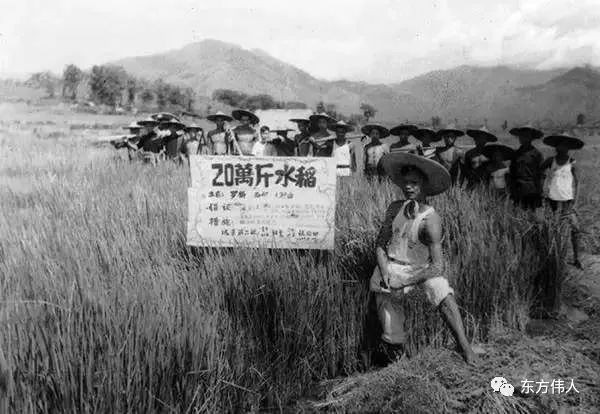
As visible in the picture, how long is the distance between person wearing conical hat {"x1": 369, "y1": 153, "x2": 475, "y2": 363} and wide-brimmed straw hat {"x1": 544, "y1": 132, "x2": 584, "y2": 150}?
2.51 m

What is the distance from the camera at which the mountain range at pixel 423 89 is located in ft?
142

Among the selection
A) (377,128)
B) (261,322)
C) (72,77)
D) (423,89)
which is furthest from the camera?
(423,89)

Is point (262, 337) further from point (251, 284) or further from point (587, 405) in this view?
point (587, 405)

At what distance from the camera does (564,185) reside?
15.4 ft

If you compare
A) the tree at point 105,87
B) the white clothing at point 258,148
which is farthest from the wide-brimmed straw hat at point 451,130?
the tree at point 105,87

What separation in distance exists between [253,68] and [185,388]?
16438cm

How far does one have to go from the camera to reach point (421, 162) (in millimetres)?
2582

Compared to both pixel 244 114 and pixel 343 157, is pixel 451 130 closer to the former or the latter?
pixel 343 157

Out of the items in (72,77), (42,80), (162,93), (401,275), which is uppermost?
(42,80)

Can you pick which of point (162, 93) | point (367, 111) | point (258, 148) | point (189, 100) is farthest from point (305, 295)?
point (162, 93)

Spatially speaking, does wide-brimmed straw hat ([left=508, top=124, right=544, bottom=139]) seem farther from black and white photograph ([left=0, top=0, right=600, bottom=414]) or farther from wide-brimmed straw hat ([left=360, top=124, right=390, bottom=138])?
wide-brimmed straw hat ([left=360, top=124, right=390, bottom=138])

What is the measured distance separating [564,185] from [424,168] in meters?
2.77

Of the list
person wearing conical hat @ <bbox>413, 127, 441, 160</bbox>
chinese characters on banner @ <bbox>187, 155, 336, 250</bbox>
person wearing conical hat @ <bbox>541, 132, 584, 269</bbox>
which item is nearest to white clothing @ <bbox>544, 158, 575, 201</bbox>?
person wearing conical hat @ <bbox>541, 132, 584, 269</bbox>

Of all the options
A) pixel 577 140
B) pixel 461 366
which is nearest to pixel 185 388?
pixel 461 366
